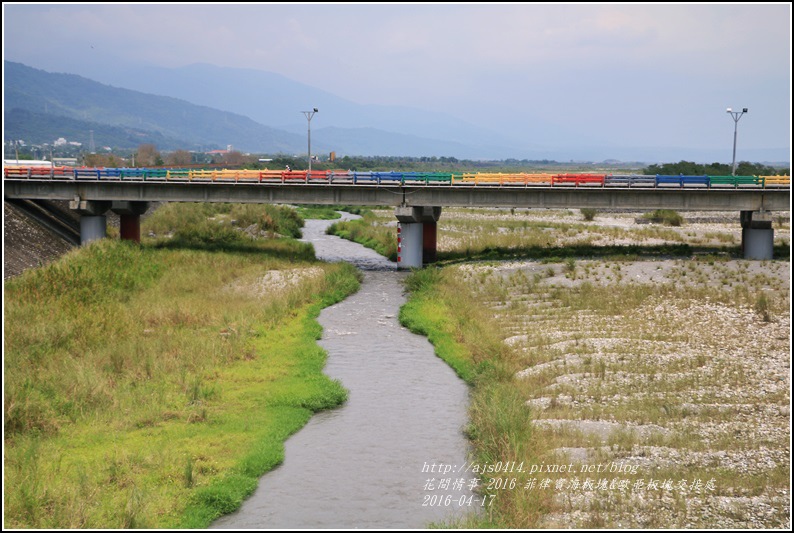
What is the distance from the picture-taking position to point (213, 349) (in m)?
35.8

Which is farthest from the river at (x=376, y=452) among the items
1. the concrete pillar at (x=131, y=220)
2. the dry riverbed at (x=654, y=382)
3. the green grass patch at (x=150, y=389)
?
the concrete pillar at (x=131, y=220)

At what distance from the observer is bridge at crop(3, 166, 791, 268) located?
5888cm

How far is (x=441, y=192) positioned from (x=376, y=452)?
38.4 m

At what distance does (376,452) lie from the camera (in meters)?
25.6

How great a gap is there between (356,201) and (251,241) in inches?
496

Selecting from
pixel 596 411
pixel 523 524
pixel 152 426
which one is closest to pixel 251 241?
pixel 152 426

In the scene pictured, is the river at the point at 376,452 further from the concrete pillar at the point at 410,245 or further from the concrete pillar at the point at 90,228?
the concrete pillar at the point at 90,228

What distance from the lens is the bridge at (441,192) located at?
58875 mm

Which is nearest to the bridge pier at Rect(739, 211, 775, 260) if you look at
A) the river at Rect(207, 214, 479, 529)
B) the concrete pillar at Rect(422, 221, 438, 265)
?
the concrete pillar at Rect(422, 221, 438, 265)

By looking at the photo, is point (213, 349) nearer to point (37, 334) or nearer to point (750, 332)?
point (37, 334)

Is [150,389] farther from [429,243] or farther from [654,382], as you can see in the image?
[429,243]

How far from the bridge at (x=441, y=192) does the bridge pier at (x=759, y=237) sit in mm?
67

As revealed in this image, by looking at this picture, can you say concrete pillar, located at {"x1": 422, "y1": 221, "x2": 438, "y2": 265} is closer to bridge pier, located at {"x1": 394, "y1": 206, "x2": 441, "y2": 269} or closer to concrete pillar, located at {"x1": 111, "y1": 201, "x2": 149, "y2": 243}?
bridge pier, located at {"x1": 394, "y1": 206, "x2": 441, "y2": 269}

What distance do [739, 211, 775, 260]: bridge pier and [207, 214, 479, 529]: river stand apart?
3018cm
